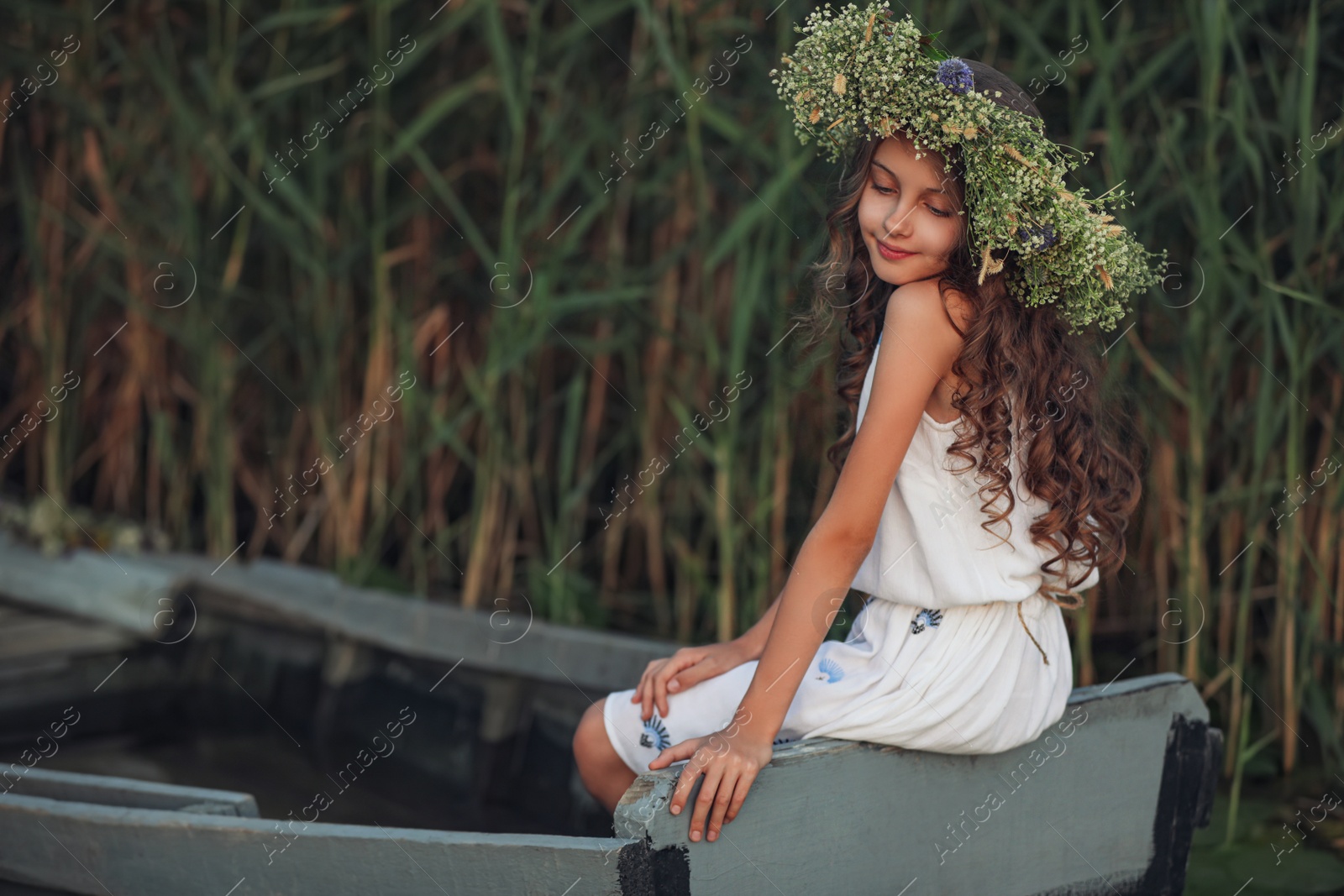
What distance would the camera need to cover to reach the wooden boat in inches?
52.6

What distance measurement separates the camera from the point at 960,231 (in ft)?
4.44

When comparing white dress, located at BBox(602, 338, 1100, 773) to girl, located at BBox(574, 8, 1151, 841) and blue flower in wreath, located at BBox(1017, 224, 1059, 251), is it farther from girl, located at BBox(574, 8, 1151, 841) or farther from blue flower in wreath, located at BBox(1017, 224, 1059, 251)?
blue flower in wreath, located at BBox(1017, 224, 1059, 251)

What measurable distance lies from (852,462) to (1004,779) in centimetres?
41

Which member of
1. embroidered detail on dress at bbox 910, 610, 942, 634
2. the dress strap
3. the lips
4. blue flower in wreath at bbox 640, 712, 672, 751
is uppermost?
the lips

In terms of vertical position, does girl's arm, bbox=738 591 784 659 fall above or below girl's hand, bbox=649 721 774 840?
above

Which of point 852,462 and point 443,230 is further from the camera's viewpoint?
point 443,230

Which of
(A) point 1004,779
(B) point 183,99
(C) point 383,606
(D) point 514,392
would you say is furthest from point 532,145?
(A) point 1004,779

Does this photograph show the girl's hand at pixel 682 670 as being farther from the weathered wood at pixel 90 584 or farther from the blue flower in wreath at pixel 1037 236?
the weathered wood at pixel 90 584

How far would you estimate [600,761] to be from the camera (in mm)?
1534

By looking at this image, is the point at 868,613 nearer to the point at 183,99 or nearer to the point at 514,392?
the point at 514,392

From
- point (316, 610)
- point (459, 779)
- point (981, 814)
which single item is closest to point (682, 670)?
point (981, 814)

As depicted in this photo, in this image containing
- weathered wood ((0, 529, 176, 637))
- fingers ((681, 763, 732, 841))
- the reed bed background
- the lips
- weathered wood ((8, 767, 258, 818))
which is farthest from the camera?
weathered wood ((0, 529, 176, 637))

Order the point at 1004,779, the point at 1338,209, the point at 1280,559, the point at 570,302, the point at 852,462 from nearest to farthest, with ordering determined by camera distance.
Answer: the point at 852,462 → the point at 1004,779 → the point at 1338,209 → the point at 1280,559 → the point at 570,302

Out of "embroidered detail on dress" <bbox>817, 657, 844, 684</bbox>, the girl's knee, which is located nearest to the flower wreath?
"embroidered detail on dress" <bbox>817, 657, 844, 684</bbox>
